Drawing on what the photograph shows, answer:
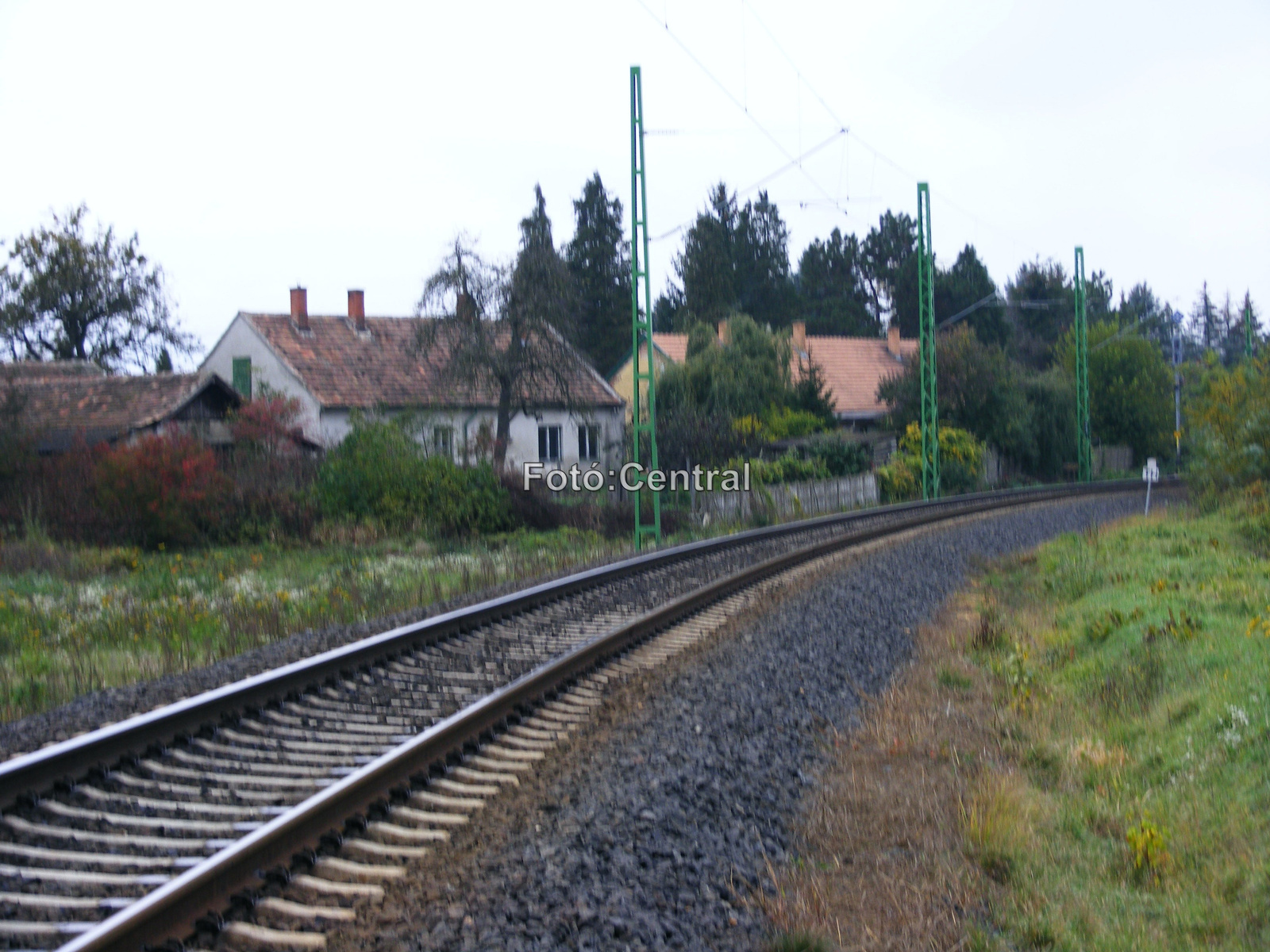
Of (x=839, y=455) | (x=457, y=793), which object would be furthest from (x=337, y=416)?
(x=457, y=793)

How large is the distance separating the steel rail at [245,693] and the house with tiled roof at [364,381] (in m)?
24.3

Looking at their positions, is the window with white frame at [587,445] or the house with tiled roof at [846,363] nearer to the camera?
the window with white frame at [587,445]

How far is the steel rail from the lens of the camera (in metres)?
5.14

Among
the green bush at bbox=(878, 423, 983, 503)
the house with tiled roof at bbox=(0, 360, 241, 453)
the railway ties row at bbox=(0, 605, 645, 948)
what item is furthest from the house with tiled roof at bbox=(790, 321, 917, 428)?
the railway ties row at bbox=(0, 605, 645, 948)

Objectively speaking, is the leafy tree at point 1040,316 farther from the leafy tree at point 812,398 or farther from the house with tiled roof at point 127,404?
the house with tiled roof at point 127,404

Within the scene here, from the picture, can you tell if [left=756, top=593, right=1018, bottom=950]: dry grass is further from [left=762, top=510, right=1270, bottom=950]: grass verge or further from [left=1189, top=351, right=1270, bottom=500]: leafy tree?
[left=1189, top=351, right=1270, bottom=500]: leafy tree

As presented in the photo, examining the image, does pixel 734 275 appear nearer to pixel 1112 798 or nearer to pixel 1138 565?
pixel 1138 565

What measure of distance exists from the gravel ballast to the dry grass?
7.6 inches

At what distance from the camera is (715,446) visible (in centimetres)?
2933

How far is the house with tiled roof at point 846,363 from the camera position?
52.8m

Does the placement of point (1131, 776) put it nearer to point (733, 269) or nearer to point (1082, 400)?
point (1082, 400)

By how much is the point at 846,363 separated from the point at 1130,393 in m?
14.4

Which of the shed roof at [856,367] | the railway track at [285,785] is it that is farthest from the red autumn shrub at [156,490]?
the shed roof at [856,367]

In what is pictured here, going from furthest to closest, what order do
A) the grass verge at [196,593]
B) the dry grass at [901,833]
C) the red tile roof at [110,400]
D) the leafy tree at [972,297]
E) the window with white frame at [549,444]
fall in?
the leafy tree at [972,297]
the window with white frame at [549,444]
the red tile roof at [110,400]
the grass verge at [196,593]
the dry grass at [901,833]
